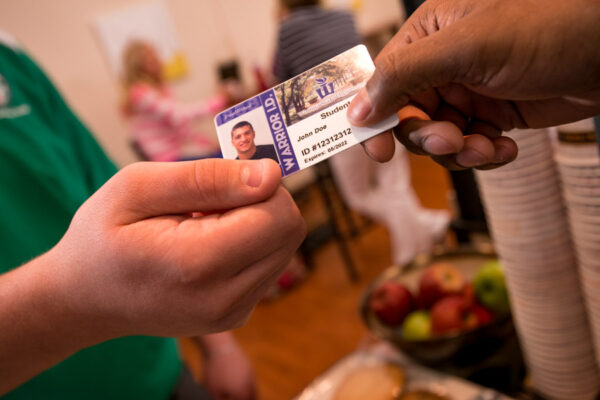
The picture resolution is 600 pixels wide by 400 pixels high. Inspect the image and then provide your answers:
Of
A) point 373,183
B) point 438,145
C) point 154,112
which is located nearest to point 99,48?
point 154,112

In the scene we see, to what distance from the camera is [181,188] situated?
440 mm

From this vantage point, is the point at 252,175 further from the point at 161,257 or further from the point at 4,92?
the point at 4,92

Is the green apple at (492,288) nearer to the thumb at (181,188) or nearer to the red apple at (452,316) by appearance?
the red apple at (452,316)

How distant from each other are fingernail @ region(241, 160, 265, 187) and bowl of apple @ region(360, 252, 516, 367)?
0.51 metres

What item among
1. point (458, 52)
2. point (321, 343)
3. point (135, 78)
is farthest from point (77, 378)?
point (135, 78)

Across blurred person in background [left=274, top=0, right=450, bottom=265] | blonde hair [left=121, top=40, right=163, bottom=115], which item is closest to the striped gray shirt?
blurred person in background [left=274, top=0, right=450, bottom=265]

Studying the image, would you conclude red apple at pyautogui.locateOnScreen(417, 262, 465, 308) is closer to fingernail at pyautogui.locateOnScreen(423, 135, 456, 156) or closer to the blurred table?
the blurred table

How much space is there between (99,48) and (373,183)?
2.67 metres

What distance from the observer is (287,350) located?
2.31m

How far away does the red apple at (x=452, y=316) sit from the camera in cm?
83

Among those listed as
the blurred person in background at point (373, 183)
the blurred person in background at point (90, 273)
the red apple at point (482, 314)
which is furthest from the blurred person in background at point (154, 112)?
the red apple at point (482, 314)

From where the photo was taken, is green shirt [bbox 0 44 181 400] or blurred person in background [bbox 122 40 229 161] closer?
green shirt [bbox 0 44 181 400]

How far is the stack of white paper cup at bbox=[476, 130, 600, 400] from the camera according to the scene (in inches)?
27.1

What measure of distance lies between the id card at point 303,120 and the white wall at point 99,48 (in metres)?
3.41
